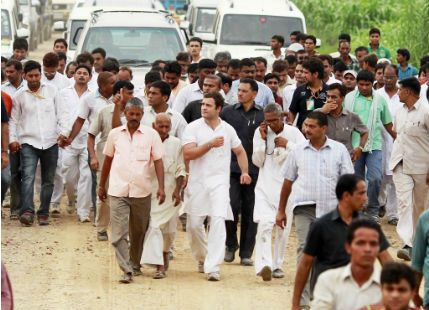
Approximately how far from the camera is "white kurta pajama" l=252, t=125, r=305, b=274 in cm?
1170

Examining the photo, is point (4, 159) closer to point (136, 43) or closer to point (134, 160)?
point (134, 160)

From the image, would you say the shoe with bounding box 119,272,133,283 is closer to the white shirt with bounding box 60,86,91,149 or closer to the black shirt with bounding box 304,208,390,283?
the black shirt with bounding box 304,208,390,283

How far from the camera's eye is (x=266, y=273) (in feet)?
37.8

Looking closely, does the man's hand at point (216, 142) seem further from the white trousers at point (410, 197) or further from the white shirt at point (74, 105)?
the white shirt at point (74, 105)

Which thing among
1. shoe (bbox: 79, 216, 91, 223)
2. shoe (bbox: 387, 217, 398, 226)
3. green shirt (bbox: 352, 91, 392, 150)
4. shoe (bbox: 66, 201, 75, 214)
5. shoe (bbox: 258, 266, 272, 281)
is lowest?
shoe (bbox: 66, 201, 75, 214)

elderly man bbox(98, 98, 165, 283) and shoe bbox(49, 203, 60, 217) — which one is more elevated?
elderly man bbox(98, 98, 165, 283)

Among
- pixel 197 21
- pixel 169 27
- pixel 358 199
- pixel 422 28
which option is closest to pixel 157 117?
pixel 358 199

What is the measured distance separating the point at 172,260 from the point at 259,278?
50.4 inches

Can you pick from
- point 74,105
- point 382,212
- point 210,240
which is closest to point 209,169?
point 210,240

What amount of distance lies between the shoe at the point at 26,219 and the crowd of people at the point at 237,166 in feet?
0.05

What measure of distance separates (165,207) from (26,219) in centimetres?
332

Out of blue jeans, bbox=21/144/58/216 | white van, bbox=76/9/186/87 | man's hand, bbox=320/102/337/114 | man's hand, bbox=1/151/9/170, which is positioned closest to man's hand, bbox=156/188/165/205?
man's hand, bbox=1/151/9/170

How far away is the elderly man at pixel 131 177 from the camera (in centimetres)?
1139

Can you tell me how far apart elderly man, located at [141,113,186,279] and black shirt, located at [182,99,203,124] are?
1385mm
